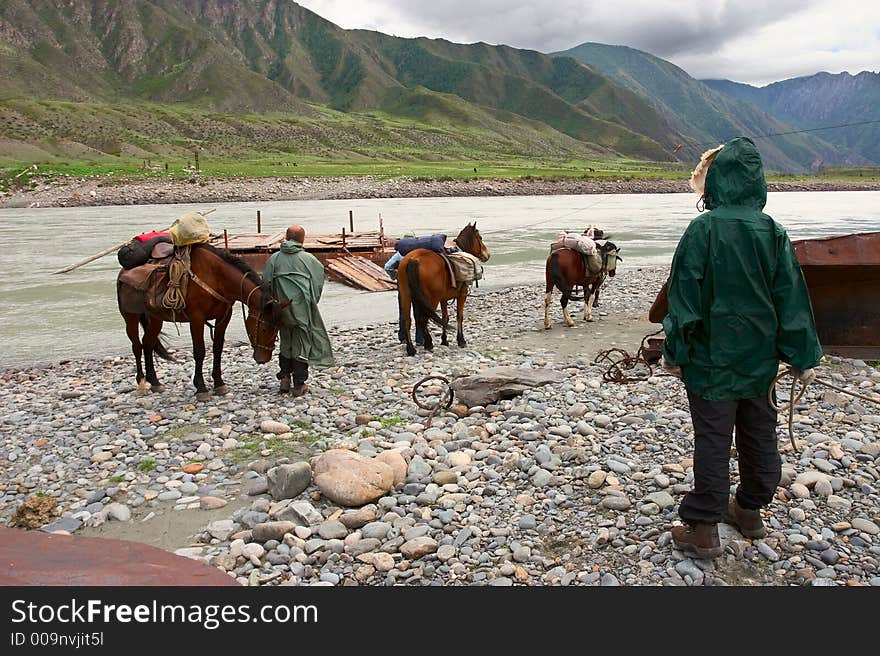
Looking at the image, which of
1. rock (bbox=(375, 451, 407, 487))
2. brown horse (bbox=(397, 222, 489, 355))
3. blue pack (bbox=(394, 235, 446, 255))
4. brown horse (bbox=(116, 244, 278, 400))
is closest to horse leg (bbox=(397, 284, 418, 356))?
brown horse (bbox=(397, 222, 489, 355))

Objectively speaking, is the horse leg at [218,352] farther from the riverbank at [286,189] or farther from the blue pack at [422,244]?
the riverbank at [286,189]

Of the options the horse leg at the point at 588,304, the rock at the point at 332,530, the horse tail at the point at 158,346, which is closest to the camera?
the rock at the point at 332,530

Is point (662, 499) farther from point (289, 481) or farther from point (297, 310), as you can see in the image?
point (297, 310)

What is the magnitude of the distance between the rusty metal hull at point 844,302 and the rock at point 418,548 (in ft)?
16.3

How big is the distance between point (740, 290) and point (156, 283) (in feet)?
23.2

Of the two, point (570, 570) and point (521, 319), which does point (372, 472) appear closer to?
point (570, 570)

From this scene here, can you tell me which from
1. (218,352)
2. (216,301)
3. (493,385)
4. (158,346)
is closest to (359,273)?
(158,346)

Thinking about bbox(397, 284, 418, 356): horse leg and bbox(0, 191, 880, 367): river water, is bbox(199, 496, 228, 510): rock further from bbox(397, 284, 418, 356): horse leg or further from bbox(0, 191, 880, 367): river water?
bbox(0, 191, 880, 367): river water

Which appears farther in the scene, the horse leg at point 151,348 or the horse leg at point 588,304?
the horse leg at point 588,304

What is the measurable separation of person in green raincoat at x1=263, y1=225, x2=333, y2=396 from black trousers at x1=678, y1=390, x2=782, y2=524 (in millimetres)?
5465

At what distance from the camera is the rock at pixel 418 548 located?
4.63 m

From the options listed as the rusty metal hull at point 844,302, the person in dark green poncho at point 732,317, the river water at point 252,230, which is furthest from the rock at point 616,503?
the river water at point 252,230

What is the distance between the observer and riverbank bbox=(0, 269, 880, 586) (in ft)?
14.5
